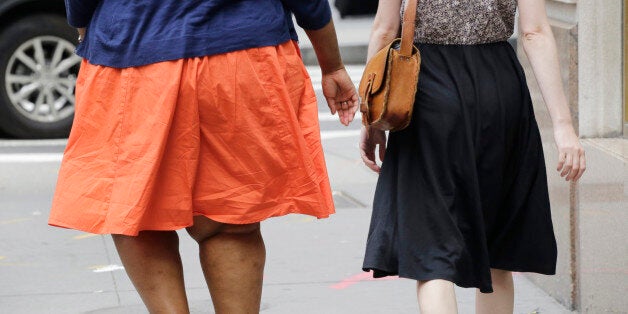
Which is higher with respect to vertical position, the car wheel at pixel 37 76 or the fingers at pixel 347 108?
the fingers at pixel 347 108

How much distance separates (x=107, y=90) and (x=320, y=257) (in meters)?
3.01

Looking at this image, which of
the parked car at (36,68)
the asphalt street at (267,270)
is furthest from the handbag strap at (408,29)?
the parked car at (36,68)

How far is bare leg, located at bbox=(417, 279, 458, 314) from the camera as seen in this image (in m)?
3.44

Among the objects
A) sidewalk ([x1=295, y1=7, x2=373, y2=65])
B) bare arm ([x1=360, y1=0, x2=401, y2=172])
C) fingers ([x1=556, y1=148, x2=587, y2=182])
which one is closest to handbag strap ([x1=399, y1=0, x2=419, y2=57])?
bare arm ([x1=360, y1=0, x2=401, y2=172])

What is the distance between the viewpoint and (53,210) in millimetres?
3480

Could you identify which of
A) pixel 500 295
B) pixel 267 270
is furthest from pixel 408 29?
pixel 267 270

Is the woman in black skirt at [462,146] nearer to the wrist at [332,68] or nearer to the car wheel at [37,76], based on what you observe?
the wrist at [332,68]

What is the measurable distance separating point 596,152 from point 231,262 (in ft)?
5.29

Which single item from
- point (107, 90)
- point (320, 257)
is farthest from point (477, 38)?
point (320, 257)

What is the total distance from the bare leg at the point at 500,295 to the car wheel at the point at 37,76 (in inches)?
256

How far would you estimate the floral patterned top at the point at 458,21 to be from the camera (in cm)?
346

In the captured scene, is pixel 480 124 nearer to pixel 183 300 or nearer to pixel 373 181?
pixel 183 300

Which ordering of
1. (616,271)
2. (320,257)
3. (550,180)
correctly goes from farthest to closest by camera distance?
(320,257) → (550,180) → (616,271)

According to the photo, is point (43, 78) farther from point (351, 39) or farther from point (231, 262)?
point (351, 39)
